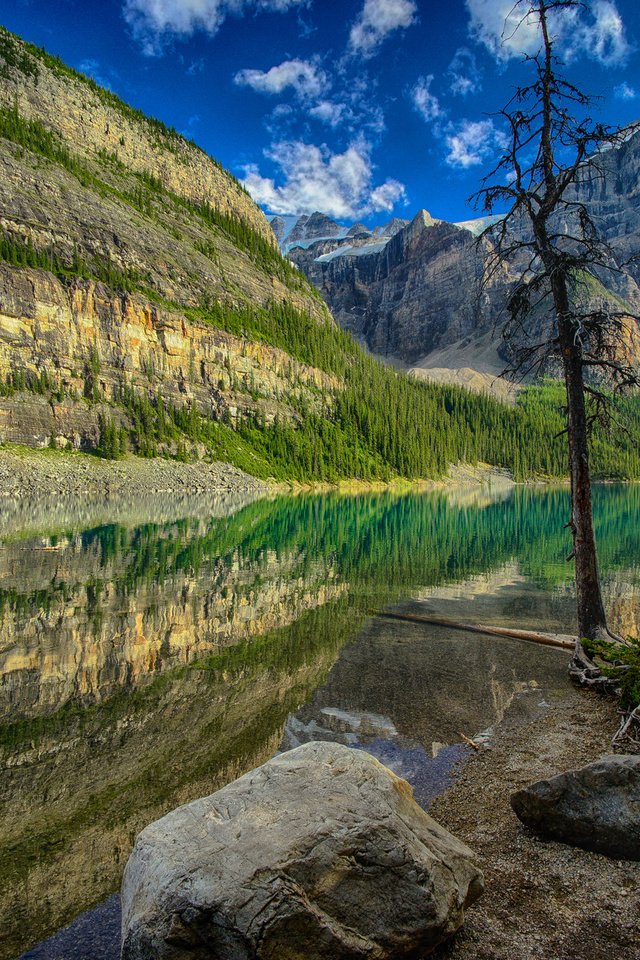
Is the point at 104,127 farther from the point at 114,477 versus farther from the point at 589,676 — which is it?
the point at 589,676

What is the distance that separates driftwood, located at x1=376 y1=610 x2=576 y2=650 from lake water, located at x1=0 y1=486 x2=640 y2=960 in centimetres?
45

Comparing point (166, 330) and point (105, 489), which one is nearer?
point (105, 489)

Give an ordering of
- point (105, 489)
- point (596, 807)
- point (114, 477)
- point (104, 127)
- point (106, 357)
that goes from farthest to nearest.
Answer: point (104, 127) < point (106, 357) < point (114, 477) < point (105, 489) < point (596, 807)

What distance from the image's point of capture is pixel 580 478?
11.5 meters

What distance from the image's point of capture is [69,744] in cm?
809

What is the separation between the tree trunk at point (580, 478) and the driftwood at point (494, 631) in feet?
5.04

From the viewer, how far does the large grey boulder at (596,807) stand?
4980 mm

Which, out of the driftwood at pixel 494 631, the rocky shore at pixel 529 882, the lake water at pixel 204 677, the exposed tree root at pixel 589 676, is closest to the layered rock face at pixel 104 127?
the lake water at pixel 204 677

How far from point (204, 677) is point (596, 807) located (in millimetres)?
7855

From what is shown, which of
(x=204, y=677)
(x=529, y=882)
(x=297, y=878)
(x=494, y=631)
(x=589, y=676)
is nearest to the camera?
(x=297, y=878)

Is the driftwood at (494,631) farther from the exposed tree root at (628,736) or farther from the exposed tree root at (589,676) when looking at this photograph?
the exposed tree root at (628,736)

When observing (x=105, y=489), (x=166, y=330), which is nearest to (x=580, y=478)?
(x=105, y=489)

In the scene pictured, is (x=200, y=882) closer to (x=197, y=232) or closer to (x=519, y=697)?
(x=519, y=697)

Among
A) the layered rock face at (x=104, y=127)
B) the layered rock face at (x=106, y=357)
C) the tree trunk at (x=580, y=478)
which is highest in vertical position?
the layered rock face at (x=104, y=127)
